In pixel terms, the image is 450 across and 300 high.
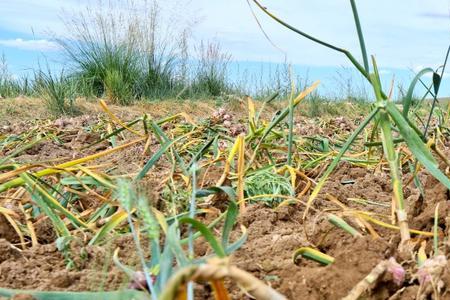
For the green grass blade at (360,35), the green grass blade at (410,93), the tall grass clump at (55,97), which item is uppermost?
the green grass blade at (360,35)

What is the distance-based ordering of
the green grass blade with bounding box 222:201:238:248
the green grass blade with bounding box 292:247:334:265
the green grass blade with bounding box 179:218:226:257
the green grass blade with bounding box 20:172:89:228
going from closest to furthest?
the green grass blade with bounding box 179:218:226:257 < the green grass blade with bounding box 222:201:238:248 < the green grass blade with bounding box 292:247:334:265 < the green grass blade with bounding box 20:172:89:228

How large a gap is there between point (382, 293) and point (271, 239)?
1.42 feet

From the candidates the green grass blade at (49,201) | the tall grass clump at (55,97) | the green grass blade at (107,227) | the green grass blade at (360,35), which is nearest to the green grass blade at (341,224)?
the green grass blade at (360,35)

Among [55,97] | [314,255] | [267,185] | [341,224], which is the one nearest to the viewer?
[314,255]

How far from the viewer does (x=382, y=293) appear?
848mm

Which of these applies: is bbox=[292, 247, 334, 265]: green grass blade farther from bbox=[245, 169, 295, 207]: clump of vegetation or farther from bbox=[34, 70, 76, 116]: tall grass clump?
bbox=[34, 70, 76, 116]: tall grass clump

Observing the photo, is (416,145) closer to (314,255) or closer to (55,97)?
(314,255)

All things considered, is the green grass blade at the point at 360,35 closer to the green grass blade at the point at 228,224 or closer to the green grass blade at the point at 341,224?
the green grass blade at the point at 341,224

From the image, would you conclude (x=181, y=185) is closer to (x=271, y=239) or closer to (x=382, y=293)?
(x=271, y=239)

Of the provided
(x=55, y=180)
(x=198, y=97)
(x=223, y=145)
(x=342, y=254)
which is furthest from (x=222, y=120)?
(x=198, y=97)

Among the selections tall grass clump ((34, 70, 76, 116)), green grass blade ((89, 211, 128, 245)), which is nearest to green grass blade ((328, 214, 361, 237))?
green grass blade ((89, 211, 128, 245))

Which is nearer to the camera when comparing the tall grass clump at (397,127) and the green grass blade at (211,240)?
the green grass blade at (211,240)

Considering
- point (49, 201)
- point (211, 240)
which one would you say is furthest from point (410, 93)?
point (49, 201)

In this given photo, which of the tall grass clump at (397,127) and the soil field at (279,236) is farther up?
the tall grass clump at (397,127)
